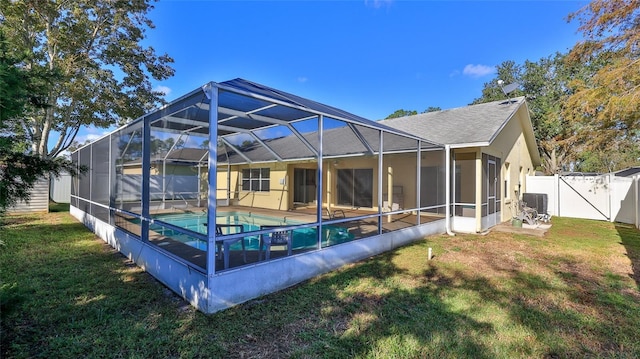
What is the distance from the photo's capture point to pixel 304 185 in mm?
15836

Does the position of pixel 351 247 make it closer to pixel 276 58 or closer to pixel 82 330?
pixel 82 330

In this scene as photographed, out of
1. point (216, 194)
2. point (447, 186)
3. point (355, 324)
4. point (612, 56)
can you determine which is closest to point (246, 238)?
point (216, 194)

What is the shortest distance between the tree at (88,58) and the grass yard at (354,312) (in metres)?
8.97

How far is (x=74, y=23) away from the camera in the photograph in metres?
12.2

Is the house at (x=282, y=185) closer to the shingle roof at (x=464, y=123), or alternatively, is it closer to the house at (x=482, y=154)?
the house at (x=482, y=154)

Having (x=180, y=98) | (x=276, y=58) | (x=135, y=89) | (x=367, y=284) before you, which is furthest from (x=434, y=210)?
(x=135, y=89)

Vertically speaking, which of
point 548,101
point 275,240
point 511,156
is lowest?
point 275,240

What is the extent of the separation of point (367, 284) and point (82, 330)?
3791 millimetres

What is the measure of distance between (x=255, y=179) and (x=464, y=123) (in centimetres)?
1105

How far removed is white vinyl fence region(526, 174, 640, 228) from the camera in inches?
461

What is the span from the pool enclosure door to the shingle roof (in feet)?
16.8

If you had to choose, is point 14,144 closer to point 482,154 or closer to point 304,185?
point 482,154

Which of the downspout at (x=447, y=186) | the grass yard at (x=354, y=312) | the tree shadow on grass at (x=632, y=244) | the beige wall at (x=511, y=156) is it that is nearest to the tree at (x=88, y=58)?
the grass yard at (x=354, y=312)

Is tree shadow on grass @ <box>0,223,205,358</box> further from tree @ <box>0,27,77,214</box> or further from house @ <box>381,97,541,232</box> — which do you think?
house @ <box>381,97,541,232</box>
